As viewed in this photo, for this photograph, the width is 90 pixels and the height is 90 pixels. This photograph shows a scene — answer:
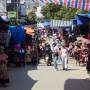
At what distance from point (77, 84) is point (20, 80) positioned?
10.1 ft

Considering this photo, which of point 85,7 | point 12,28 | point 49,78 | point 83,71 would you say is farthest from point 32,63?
point 85,7

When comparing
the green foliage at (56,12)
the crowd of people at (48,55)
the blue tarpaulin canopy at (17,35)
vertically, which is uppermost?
the blue tarpaulin canopy at (17,35)

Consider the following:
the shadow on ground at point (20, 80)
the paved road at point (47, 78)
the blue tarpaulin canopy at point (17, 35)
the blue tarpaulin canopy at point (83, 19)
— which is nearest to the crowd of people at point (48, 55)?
the blue tarpaulin canopy at point (17, 35)

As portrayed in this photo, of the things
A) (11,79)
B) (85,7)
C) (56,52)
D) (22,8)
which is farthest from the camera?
(22,8)

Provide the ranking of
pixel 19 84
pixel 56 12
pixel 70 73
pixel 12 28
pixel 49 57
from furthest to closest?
pixel 56 12 < pixel 12 28 < pixel 49 57 < pixel 70 73 < pixel 19 84

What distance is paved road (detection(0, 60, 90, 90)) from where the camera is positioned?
1997cm

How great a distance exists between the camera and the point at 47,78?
75.6 feet

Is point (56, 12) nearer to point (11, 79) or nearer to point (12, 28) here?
point (12, 28)

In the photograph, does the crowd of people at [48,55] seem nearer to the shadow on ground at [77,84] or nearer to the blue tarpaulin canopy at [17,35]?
the blue tarpaulin canopy at [17,35]

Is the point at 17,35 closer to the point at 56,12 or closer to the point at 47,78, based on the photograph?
the point at 47,78

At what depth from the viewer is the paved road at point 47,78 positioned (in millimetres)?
19969

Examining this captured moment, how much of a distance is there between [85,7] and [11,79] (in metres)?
6.42

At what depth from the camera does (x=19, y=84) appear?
68.1ft

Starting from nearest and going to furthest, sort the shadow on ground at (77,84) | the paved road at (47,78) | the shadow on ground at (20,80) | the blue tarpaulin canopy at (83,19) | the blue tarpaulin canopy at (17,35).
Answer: the shadow on ground at (77,84) → the shadow on ground at (20,80) → the paved road at (47,78) → the blue tarpaulin canopy at (83,19) → the blue tarpaulin canopy at (17,35)
